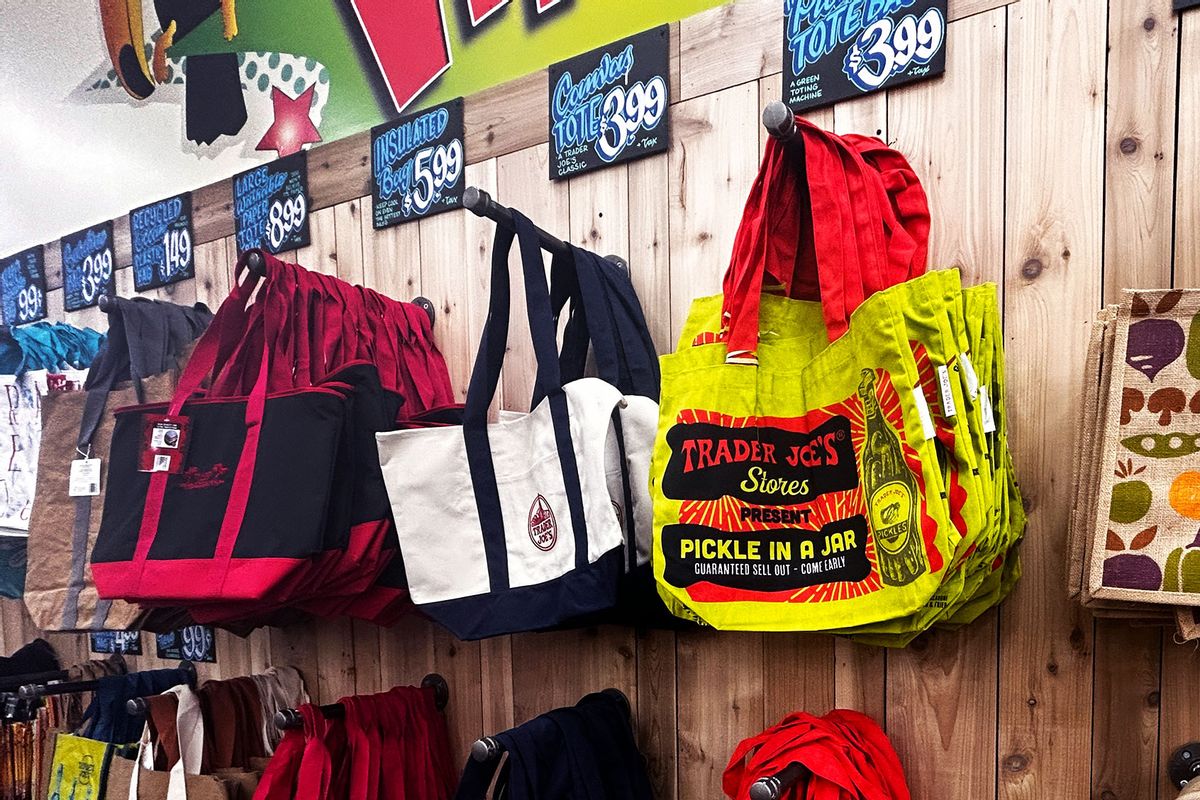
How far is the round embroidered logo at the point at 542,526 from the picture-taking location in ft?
4.21

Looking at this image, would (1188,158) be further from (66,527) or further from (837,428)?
(66,527)

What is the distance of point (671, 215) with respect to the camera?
59.7 inches

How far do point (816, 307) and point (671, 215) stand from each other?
0.43m

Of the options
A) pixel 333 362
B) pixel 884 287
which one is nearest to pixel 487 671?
pixel 333 362

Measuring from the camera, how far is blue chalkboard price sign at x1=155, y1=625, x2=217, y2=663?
2.26 meters

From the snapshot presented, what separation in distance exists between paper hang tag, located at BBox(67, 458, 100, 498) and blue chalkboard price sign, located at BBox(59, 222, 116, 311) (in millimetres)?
984

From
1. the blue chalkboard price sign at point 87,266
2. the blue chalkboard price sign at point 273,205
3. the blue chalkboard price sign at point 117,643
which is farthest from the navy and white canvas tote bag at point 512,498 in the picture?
the blue chalkboard price sign at point 87,266

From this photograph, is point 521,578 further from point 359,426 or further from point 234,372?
point 234,372

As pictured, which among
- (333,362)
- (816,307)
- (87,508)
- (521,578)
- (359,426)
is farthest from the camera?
(87,508)

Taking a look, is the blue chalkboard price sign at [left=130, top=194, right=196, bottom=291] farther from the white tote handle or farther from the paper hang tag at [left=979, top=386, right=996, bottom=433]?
the paper hang tag at [left=979, top=386, right=996, bottom=433]

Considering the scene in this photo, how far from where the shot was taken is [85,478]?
5.95 ft

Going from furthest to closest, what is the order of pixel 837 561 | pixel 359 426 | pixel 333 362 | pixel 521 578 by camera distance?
pixel 333 362 → pixel 359 426 → pixel 521 578 → pixel 837 561

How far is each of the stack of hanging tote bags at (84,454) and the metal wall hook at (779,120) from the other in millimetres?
1355

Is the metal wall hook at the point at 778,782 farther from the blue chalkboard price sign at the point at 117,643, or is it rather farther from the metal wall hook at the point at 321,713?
the blue chalkboard price sign at the point at 117,643
